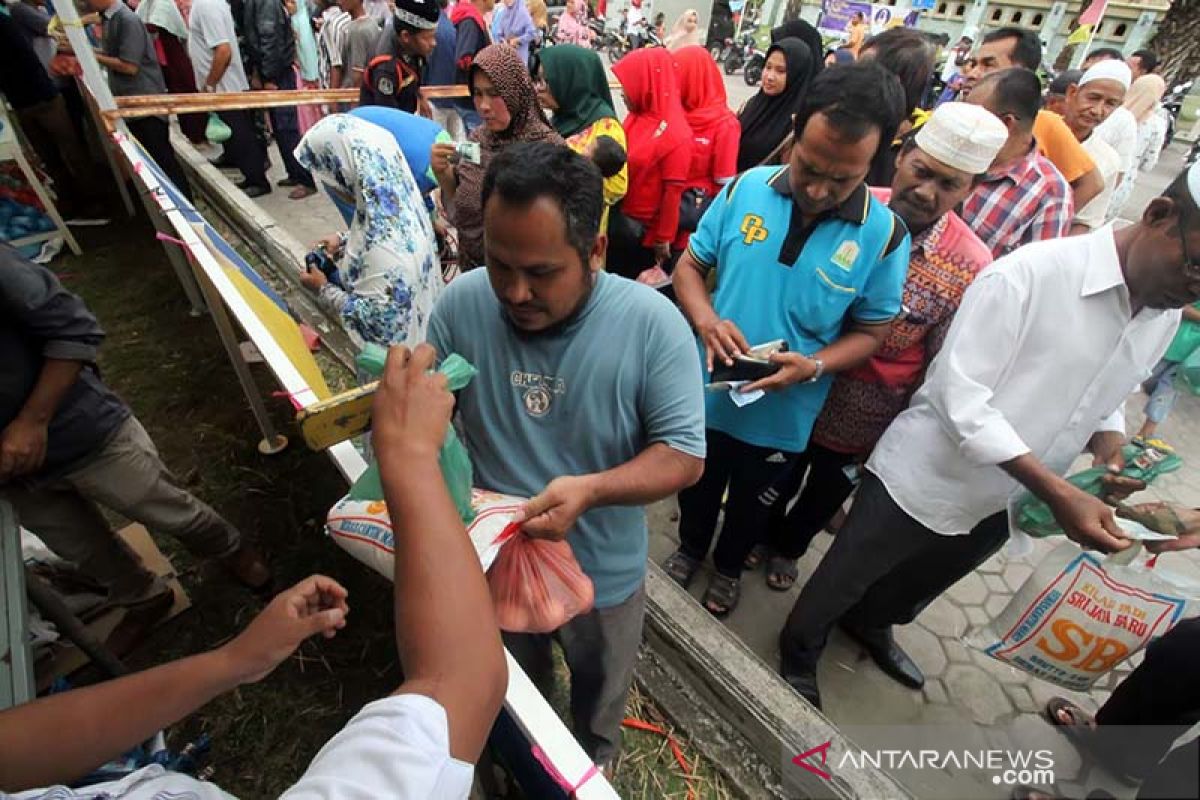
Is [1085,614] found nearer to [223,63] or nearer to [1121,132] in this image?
[1121,132]

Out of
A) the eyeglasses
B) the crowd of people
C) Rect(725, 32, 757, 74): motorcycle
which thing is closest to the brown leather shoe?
the crowd of people

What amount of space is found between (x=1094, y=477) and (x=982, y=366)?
1.78ft

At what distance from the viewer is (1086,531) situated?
1671mm

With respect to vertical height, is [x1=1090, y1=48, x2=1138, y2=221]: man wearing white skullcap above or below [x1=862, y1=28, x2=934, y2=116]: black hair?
below

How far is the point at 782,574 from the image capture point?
3145mm

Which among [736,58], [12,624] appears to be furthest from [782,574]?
[736,58]

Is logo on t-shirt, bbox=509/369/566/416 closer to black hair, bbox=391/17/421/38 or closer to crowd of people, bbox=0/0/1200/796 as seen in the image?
crowd of people, bbox=0/0/1200/796

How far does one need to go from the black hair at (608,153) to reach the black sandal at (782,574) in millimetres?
2471

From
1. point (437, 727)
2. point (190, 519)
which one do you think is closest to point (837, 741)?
point (437, 727)

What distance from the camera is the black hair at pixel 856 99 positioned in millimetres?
1780

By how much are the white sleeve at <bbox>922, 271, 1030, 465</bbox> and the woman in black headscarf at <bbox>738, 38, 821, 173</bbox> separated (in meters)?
2.66

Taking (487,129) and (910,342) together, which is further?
(487,129)

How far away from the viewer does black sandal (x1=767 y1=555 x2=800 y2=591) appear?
3.14 meters

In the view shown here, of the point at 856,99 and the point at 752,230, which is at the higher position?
the point at 856,99
